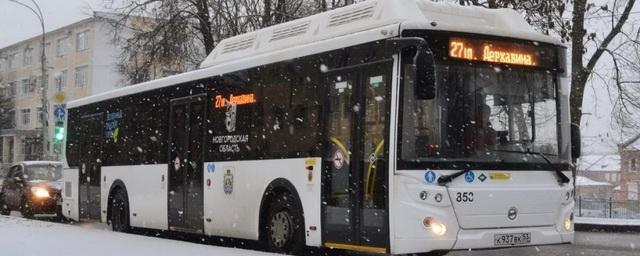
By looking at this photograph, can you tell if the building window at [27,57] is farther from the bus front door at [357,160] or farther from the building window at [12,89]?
the bus front door at [357,160]

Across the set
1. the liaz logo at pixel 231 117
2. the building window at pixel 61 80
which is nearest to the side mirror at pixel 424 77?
the liaz logo at pixel 231 117

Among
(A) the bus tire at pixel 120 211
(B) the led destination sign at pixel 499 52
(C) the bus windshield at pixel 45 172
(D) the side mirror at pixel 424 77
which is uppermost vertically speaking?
(B) the led destination sign at pixel 499 52

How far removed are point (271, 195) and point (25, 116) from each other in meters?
73.0

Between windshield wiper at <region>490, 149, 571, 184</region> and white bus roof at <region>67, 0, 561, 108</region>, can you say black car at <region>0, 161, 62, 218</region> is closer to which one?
white bus roof at <region>67, 0, 561, 108</region>

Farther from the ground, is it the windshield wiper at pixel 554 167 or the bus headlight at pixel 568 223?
the windshield wiper at pixel 554 167

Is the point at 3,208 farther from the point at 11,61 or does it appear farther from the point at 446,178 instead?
the point at 11,61

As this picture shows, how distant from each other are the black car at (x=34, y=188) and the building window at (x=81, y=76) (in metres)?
46.3

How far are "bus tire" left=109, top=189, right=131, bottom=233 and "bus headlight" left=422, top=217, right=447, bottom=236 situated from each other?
863 centimetres

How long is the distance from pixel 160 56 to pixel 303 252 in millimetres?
17296

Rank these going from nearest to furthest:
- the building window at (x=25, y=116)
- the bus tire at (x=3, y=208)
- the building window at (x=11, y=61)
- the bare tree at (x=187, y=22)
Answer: the bus tire at (x=3, y=208)
the bare tree at (x=187, y=22)
the building window at (x=25, y=116)
the building window at (x=11, y=61)

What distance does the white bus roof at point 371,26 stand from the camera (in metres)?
10.1

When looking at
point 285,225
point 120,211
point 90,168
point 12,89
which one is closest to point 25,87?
point 12,89

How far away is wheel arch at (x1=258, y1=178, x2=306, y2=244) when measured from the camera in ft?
36.6

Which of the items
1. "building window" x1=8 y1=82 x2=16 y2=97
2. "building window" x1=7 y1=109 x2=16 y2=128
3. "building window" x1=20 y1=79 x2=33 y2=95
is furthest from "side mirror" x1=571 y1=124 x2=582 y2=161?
"building window" x1=8 y1=82 x2=16 y2=97
